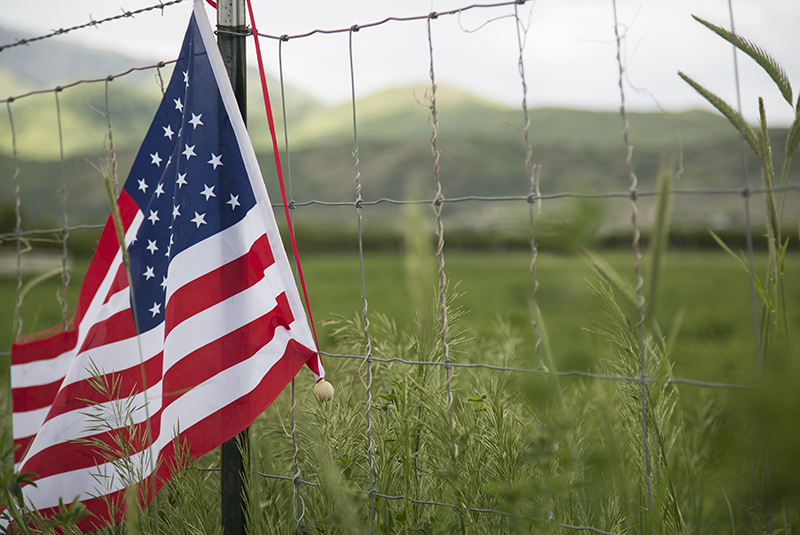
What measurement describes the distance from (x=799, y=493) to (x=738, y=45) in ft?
3.74

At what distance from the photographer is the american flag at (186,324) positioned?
1.79m

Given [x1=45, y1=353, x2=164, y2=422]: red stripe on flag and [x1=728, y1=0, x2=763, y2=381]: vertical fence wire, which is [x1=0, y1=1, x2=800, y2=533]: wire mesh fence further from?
[x1=45, y1=353, x2=164, y2=422]: red stripe on flag

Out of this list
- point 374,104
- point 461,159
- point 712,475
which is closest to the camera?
point 712,475

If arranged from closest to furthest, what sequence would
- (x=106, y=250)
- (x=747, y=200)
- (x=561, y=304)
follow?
1. (x=561, y=304)
2. (x=747, y=200)
3. (x=106, y=250)

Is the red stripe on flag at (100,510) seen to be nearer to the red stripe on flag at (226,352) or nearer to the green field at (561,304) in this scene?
the red stripe on flag at (226,352)

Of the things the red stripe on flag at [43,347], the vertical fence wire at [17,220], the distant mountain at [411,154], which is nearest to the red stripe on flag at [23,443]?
the red stripe on flag at [43,347]

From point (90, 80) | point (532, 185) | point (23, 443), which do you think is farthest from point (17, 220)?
point (532, 185)

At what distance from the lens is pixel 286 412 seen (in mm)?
2594

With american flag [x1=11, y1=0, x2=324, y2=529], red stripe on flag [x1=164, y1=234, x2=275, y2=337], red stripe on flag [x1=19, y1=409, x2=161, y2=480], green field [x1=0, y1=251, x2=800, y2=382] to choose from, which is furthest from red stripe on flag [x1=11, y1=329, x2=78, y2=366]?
red stripe on flag [x1=164, y1=234, x2=275, y2=337]

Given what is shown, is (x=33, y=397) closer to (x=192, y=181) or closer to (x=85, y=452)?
(x=85, y=452)

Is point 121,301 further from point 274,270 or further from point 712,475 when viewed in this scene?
point 712,475

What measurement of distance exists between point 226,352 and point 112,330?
1.90 feet

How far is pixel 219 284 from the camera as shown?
1859 millimetres

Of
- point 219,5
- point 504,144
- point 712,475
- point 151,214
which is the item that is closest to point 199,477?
point 151,214
